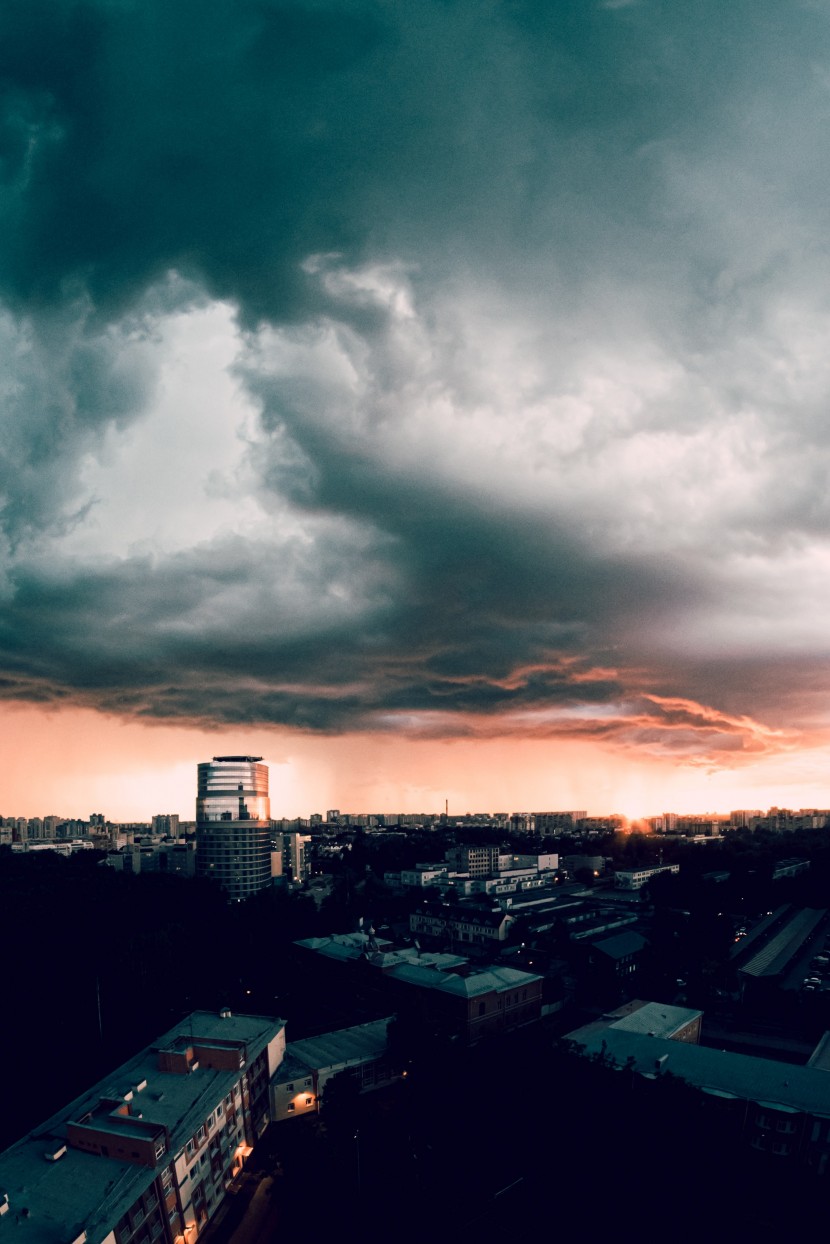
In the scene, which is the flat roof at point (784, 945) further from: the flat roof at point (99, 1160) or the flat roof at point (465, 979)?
the flat roof at point (99, 1160)

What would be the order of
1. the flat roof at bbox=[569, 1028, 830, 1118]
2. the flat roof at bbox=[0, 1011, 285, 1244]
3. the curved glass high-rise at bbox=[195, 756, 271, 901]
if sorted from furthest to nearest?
the curved glass high-rise at bbox=[195, 756, 271, 901] → the flat roof at bbox=[569, 1028, 830, 1118] → the flat roof at bbox=[0, 1011, 285, 1244]

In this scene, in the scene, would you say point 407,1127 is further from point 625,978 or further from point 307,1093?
point 625,978

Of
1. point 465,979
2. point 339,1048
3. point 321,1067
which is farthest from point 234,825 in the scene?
point 321,1067

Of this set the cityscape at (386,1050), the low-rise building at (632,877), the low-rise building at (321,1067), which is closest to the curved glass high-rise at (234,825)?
the cityscape at (386,1050)

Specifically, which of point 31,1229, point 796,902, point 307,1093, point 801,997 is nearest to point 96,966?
point 307,1093

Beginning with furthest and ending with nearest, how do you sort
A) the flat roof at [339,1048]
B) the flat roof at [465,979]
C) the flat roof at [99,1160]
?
the flat roof at [465,979], the flat roof at [339,1048], the flat roof at [99,1160]

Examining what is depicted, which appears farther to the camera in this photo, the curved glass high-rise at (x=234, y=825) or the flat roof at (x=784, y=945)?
the curved glass high-rise at (x=234, y=825)

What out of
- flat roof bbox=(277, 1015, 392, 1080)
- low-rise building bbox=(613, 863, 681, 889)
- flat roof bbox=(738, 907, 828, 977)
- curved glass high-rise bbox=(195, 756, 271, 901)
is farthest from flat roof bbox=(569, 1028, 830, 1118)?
low-rise building bbox=(613, 863, 681, 889)

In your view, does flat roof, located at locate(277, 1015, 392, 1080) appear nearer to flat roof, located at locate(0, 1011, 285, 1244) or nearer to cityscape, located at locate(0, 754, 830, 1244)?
cityscape, located at locate(0, 754, 830, 1244)

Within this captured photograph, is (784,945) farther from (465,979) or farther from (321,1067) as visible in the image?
(321,1067)
